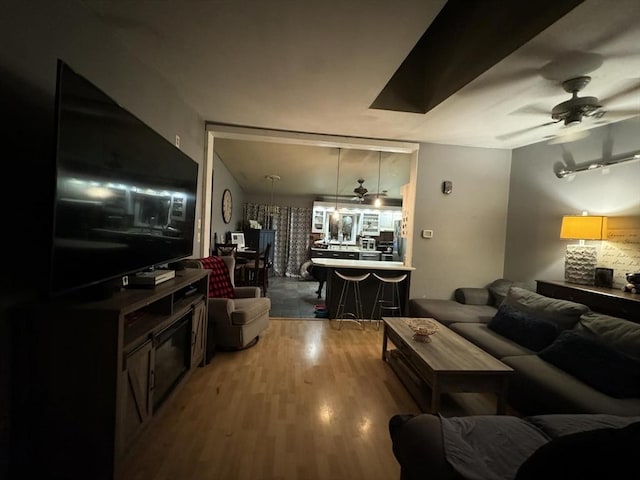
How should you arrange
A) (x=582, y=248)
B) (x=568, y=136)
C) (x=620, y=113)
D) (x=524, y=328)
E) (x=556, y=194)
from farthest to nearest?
(x=556, y=194) < (x=568, y=136) < (x=582, y=248) < (x=620, y=113) < (x=524, y=328)

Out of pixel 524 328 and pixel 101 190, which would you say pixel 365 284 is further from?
pixel 101 190

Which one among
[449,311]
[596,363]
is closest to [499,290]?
[449,311]

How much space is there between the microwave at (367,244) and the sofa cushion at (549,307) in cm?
503

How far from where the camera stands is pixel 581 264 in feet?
9.91

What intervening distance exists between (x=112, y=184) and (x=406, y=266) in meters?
3.56

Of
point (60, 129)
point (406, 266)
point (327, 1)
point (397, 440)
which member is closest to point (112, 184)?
point (60, 129)

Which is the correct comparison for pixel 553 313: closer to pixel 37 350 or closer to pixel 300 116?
pixel 300 116

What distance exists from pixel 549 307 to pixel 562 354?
24.4 inches

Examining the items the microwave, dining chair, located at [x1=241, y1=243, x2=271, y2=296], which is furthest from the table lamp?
the microwave

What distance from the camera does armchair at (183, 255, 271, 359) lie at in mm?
2793

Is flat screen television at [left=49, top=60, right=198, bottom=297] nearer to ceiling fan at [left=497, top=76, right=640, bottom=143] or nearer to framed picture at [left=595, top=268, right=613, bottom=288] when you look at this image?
ceiling fan at [left=497, top=76, right=640, bottom=143]

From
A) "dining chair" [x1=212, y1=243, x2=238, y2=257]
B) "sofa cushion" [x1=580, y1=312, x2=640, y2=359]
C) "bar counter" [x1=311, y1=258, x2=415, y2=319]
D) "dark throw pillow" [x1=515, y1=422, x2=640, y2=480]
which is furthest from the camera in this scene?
"dining chair" [x1=212, y1=243, x2=238, y2=257]

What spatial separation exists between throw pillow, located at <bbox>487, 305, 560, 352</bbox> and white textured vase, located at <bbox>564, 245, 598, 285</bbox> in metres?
0.91

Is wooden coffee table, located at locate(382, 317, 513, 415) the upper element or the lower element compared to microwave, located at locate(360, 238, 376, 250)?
lower
